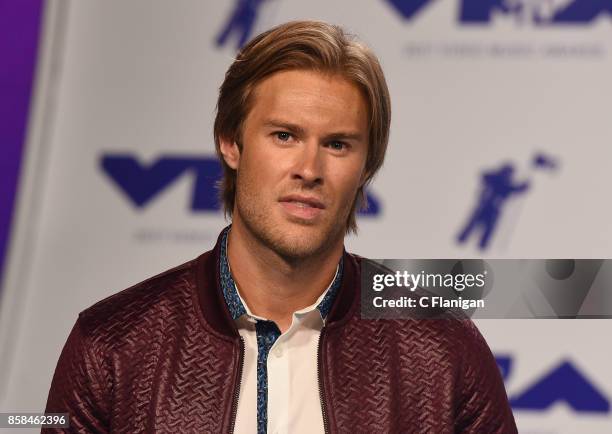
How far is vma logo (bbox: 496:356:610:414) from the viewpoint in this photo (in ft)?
7.06

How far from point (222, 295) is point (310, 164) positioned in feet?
0.80

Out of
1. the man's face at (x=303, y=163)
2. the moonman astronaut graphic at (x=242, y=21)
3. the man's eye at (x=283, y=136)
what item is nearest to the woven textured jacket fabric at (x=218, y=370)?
the man's face at (x=303, y=163)

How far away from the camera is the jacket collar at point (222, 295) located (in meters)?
1.50

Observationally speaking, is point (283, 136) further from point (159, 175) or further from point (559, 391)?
point (559, 391)

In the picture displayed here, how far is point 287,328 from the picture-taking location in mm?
1530

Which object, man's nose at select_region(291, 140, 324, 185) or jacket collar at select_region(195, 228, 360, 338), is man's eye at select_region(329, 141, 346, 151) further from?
jacket collar at select_region(195, 228, 360, 338)

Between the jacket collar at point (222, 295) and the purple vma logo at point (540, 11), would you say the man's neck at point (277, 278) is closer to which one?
the jacket collar at point (222, 295)

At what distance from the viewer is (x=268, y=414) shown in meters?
1.47

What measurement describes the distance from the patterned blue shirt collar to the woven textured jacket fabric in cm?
1

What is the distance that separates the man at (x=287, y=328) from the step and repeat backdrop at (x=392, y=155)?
Answer: 0.61 metres

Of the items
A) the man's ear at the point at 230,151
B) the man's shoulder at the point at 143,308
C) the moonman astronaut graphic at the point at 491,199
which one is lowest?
the man's shoulder at the point at 143,308

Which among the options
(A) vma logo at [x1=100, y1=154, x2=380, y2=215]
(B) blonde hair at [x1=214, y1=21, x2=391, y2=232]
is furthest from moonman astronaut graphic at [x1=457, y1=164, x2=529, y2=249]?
(B) blonde hair at [x1=214, y1=21, x2=391, y2=232]

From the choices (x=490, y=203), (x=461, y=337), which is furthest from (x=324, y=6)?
(x=461, y=337)
